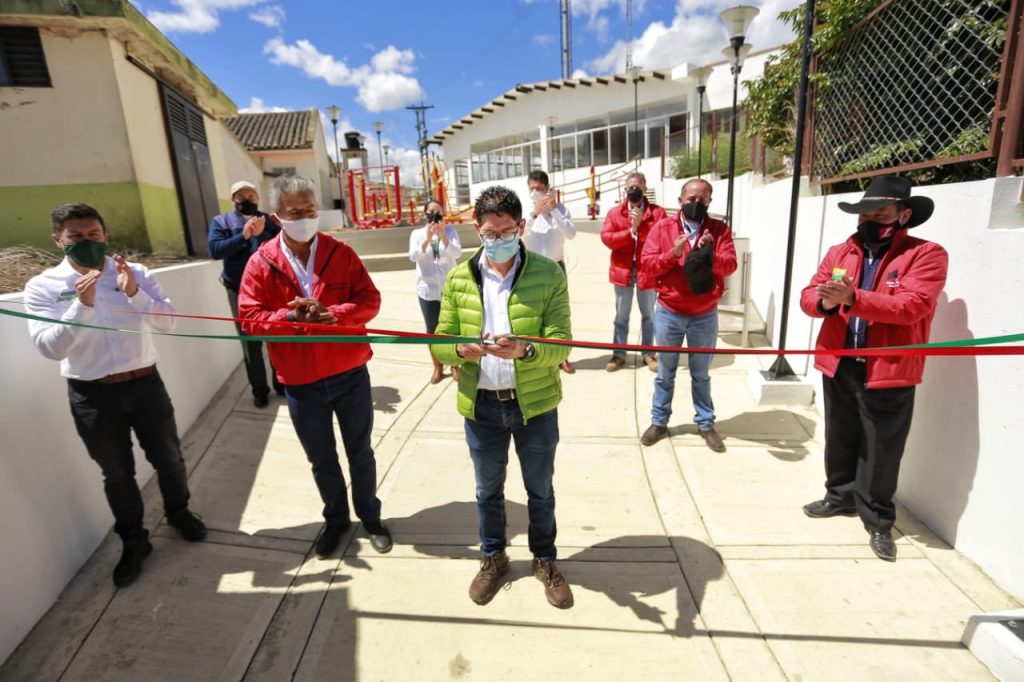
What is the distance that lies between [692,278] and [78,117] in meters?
5.80

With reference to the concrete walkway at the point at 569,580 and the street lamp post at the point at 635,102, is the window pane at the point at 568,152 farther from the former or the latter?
the concrete walkway at the point at 569,580

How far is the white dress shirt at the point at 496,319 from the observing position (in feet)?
7.64

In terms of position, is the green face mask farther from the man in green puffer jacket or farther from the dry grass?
the man in green puffer jacket

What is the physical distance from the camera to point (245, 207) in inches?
169

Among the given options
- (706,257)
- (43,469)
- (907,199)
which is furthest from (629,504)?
(43,469)

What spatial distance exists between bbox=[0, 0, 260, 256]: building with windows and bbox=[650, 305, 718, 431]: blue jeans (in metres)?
5.19

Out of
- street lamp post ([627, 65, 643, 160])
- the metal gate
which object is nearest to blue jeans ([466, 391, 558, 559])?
the metal gate

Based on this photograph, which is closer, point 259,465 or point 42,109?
point 259,465

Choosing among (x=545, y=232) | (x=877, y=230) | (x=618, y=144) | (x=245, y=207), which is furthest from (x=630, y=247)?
(x=618, y=144)

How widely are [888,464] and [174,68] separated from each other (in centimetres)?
777

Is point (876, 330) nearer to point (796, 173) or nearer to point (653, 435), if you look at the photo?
point (653, 435)

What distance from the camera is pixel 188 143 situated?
6.84 m

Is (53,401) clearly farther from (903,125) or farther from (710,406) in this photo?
(903,125)

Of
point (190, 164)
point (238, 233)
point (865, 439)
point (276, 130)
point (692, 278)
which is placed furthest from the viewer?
point (276, 130)
